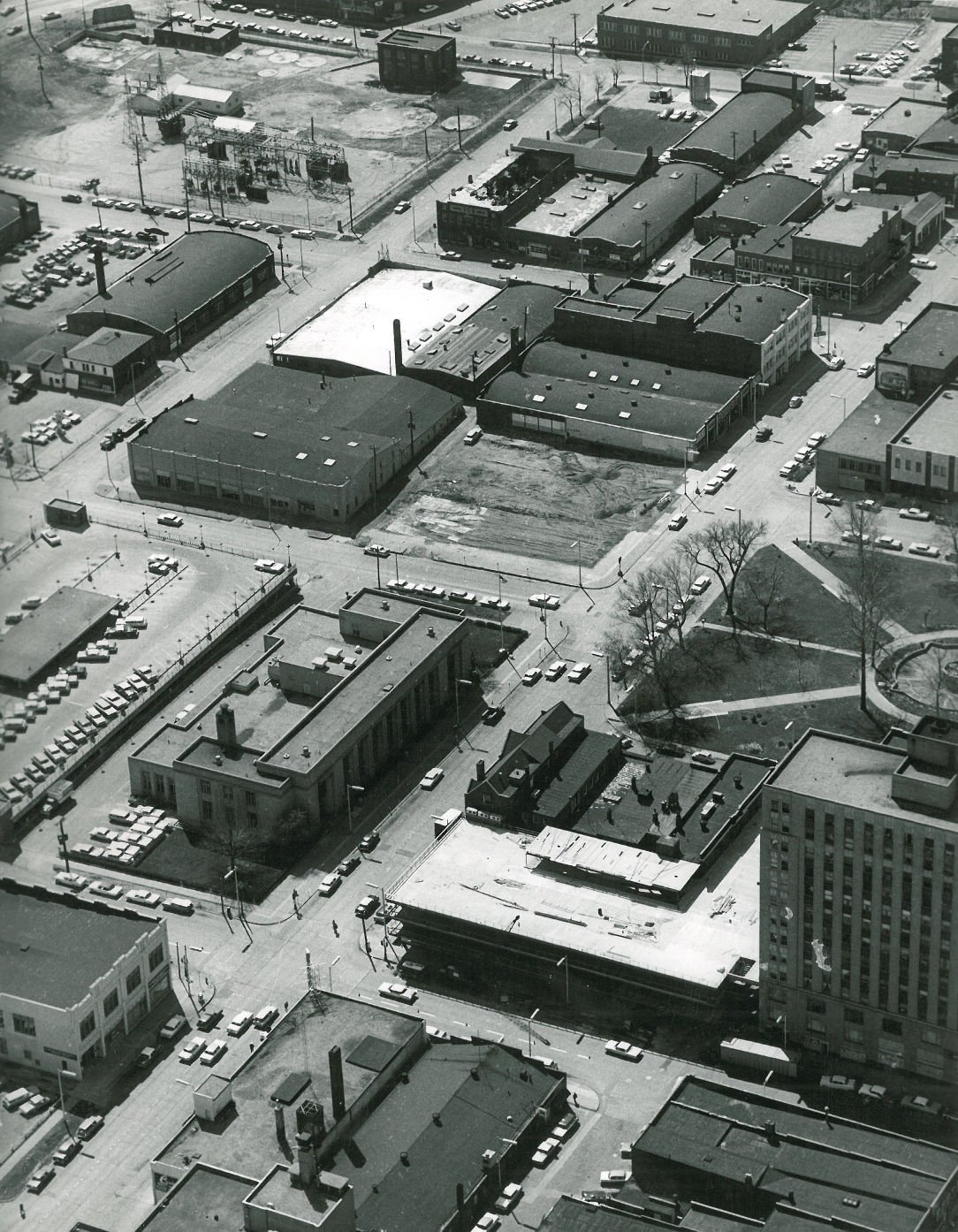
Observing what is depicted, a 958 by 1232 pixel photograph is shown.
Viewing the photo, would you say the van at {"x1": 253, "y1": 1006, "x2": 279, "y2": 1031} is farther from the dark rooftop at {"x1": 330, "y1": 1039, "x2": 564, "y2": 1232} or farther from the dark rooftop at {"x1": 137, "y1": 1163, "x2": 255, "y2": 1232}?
the dark rooftop at {"x1": 137, "y1": 1163, "x2": 255, "y2": 1232}

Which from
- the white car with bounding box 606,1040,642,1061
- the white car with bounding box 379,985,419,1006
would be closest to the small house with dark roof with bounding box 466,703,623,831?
the white car with bounding box 379,985,419,1006

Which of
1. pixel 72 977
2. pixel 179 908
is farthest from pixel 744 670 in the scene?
pixel 72 977

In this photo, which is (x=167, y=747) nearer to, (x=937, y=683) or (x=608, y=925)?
(x=608, y=925)

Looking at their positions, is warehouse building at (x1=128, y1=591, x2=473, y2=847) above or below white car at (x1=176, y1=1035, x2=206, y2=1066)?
above

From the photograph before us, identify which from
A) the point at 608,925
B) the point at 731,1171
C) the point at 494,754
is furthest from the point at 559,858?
the point at 731,1171

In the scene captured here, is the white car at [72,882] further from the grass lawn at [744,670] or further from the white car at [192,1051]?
the grass lawn at [744,670]

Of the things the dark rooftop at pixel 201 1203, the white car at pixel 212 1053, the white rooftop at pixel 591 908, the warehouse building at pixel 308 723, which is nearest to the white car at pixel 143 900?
the warehouse building at pixel 308 723
